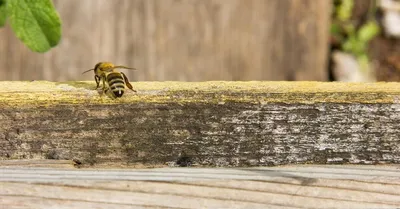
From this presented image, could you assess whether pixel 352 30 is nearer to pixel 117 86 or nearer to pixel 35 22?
pixel 35 22

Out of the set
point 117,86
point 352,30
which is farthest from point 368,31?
point 117,86

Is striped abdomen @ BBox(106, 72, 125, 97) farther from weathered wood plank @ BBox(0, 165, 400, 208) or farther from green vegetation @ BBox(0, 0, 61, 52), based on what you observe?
green vegetation @ BBox(0, 0, 61, 52)

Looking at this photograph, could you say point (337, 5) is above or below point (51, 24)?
above

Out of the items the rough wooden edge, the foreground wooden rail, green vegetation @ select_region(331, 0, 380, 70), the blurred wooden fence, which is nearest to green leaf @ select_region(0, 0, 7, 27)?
the rough wooden edge

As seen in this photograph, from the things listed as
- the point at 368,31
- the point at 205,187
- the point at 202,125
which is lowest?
the point at 205,187

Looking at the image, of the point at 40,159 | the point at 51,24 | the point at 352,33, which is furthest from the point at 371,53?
the point at 40,159

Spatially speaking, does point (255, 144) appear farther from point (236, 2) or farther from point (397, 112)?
point (236, 2)

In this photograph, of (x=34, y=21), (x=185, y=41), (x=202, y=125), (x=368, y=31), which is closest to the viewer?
(x=202, y=125)
